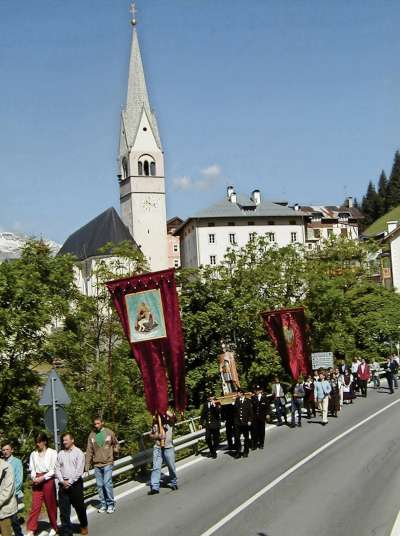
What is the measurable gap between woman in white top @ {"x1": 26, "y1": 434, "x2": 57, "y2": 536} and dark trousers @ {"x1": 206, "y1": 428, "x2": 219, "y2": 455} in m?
7.13

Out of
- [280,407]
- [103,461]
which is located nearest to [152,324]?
[103,461]

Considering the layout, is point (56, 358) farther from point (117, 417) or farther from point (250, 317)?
point (250, 317)

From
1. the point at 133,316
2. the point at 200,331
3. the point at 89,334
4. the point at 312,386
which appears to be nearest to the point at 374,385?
the point at 200,331

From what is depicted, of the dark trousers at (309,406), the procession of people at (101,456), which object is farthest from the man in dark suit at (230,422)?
the dark trousers at (309,406)

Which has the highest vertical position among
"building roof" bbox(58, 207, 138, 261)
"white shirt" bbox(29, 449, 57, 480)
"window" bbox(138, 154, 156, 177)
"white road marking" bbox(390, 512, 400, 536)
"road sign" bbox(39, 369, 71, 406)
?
"window" bbox(138, 154, 156, 177)

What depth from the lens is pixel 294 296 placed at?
40875mm

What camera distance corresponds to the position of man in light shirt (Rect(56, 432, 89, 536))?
1169 centimetres

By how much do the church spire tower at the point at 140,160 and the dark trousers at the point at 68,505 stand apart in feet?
284

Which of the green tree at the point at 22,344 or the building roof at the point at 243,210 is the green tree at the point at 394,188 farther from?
the green tree at the point at 22,344

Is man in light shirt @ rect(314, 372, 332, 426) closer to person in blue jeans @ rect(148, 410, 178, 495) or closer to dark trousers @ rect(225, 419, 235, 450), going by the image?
dark trousers @ rect(225, 419, 235, 450)

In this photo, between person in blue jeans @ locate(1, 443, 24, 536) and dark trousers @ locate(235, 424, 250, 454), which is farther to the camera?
dark trousers @ locate(235, 424, 250, 454)

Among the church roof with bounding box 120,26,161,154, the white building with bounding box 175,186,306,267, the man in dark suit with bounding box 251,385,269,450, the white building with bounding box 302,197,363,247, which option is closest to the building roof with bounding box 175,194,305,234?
the white building with bounding box 175,186,306,267

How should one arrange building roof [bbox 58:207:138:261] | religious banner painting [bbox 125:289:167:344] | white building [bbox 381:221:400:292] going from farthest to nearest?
building roof [bbox 58:207:138:261]
white building [bbox 381:221:400:292]
religious banner painting [bbox 125:289:167:344]

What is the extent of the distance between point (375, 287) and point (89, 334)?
96.6 ft
